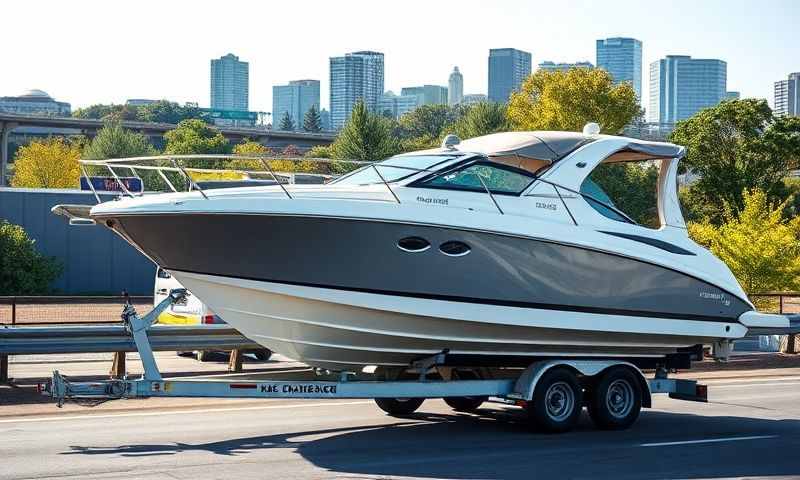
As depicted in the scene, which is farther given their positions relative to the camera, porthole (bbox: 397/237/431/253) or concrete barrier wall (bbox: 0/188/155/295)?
concrete barrier wall (bbox: 0/188/155/295)

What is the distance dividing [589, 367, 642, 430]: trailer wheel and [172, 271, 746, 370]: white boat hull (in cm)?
70

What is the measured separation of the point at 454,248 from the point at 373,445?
2342mm

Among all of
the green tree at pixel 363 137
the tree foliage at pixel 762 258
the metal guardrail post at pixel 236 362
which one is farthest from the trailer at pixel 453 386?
the green tree at pixel 363 137

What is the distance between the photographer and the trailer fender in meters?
13.1

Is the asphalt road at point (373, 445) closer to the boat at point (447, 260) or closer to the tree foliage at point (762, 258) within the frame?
the boat at point (447, 260)

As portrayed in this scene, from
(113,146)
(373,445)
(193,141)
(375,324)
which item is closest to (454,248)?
(375,324)

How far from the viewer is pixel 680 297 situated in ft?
46.7

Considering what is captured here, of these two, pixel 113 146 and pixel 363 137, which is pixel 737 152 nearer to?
pixel 363 137

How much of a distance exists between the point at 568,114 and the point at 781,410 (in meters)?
34.3

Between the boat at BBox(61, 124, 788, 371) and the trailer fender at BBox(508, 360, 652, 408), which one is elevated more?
the boat at BBox(61, 124, 788, 371)

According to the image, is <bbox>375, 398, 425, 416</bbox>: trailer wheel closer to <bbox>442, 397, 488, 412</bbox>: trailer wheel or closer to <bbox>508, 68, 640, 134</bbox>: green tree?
<bbox>442, 397, 488, 412</bbox>: trailer wheel

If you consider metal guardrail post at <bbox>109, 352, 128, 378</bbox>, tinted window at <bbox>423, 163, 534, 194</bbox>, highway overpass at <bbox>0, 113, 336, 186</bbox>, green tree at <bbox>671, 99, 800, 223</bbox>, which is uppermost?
highway overpass at <bbox>0, 113, 336, 186</bbox>

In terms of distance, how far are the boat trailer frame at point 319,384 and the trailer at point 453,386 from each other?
10 millimetres

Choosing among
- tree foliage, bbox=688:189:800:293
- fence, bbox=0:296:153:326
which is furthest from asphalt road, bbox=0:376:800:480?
fence, bbox=0:296:153:326
